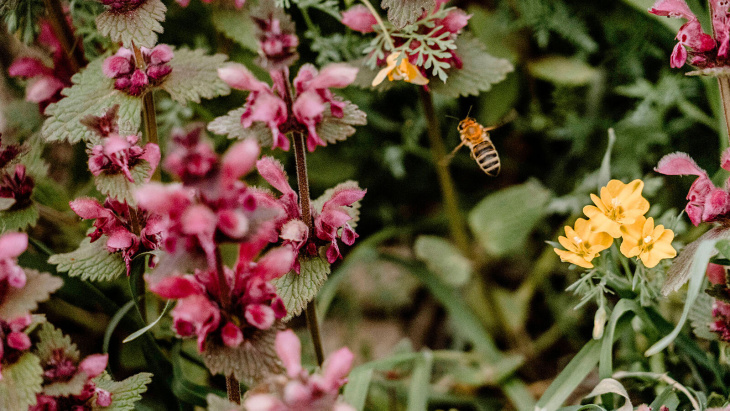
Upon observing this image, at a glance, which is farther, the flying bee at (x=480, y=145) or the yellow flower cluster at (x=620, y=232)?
the flying bee at (x=480, y=145)

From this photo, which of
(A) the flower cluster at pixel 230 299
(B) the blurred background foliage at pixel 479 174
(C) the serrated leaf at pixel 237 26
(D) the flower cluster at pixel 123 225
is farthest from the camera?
(B) the blurred background foliage at pixel 479 174

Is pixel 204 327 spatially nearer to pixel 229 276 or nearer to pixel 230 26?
pixel 229 276

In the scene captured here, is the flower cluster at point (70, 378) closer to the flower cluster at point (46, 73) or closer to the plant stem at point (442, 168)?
the flower cluster at point (46, 73)

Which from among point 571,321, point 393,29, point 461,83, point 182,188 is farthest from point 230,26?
point 571,321

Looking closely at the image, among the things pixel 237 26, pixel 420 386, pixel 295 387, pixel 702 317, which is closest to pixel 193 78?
pixel 237 26

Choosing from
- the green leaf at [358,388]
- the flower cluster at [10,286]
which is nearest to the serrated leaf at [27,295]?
the flower cluster at [10,286]

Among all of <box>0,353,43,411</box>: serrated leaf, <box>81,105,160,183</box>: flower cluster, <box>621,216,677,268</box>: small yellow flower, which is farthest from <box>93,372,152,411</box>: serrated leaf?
<box>621,216,677,268</box>: small yellow flower
